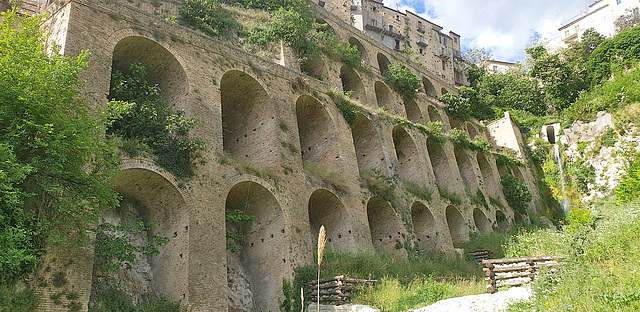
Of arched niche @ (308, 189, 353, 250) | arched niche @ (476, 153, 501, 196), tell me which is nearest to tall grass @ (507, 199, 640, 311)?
arched niche @ (308, 189, 353, 250)

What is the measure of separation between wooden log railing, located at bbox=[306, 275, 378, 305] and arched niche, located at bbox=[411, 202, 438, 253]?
7505mm

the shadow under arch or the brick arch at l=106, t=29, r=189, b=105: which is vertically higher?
the brick arch at l=106, t=29, r=189, b=105

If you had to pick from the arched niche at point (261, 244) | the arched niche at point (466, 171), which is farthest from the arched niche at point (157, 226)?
the arched niche at point (466, 171)

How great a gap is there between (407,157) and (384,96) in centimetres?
552

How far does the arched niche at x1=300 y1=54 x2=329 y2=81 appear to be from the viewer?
25094 mm

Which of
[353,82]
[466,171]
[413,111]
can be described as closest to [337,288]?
[353,82]

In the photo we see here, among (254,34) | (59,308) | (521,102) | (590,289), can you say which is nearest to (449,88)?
(521,102)

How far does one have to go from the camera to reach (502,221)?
27.6 metres

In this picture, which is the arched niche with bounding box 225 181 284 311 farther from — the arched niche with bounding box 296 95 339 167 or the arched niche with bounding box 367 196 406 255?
the arched niche with bounding box 367 196 406 255

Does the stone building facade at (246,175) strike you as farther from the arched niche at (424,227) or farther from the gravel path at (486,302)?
the gravel path at (486,302)

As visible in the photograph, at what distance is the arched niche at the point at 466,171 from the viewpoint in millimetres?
27078

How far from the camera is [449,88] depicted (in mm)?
36969

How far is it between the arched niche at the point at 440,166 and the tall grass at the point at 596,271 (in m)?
12.6

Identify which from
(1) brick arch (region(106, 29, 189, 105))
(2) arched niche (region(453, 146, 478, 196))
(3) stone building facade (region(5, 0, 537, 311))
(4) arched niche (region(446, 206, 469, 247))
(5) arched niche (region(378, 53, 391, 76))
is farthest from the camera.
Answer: (5) arched niche (region(378, 53, 391, 76))
